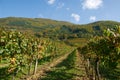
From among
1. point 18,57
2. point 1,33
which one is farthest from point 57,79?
point 1,33

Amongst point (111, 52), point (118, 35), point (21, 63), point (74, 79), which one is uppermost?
point (118, 35)

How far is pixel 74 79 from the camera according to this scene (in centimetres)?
3909

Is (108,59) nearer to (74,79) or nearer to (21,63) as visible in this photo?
(21,63)

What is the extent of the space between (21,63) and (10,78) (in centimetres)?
558

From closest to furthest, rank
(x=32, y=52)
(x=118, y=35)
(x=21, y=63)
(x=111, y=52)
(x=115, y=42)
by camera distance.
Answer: (x=118, y=35) < (x=115, y=42) < (x=111, y=52) < (x=21, y=63) < (x=32, y=52)

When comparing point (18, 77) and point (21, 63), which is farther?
point (18, 77)

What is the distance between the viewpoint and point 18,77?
127ft

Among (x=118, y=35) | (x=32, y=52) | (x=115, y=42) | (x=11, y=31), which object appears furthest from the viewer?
(x=32, y=52)

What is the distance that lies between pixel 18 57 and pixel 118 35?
680 inches

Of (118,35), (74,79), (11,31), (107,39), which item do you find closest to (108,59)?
(107,39)

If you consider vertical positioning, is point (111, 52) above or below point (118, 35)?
below

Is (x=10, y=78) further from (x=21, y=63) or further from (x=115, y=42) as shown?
(x=115, y=42)

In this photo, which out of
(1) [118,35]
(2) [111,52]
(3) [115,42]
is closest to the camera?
(1) [118,35]

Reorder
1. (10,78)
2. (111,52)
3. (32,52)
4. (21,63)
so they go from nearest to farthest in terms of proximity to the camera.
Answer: (111,52)
(21,63)
(10,78)
(32,52)
